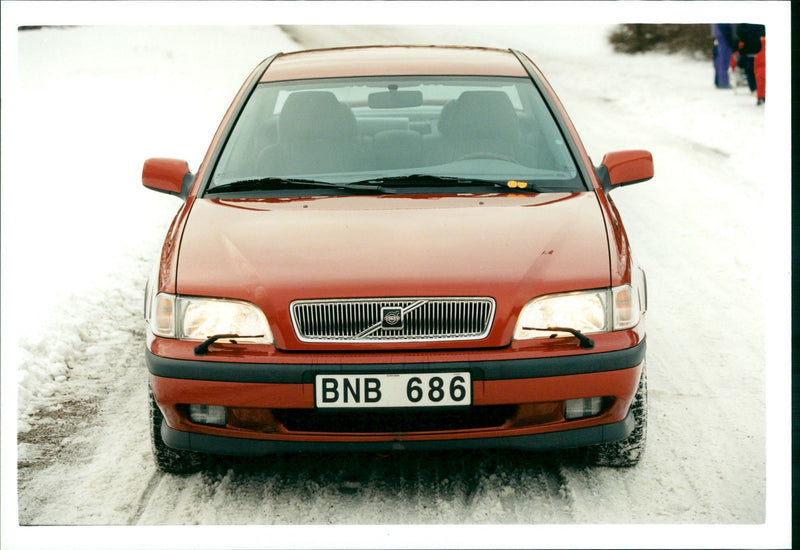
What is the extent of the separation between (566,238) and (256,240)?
1.15 metres

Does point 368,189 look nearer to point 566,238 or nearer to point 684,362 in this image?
point 566,238

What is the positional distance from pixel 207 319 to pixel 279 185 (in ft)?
2.99

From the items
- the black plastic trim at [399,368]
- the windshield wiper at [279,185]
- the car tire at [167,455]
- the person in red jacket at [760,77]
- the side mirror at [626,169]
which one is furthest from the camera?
the person in red jacket at [760,77]

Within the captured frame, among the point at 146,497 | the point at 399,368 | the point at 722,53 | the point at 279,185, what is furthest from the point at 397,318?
the point at 722,53

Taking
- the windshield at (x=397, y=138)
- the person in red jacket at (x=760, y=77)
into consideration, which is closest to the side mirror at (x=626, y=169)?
the windshield at (x=397, y=138)

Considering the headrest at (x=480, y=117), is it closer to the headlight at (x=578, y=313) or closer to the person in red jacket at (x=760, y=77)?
the headlight at (x=578, y=313)

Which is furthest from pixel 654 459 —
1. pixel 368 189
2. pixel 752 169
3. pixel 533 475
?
pixel 752 169

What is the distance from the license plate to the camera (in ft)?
11.4

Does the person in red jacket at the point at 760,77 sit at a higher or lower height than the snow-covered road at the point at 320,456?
lower

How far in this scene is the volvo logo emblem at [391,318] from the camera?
3.52m

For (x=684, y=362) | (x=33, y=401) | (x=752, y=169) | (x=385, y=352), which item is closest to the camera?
(x=385, y=352)

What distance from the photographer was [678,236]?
299 inches

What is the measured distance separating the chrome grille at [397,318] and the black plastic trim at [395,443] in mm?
377

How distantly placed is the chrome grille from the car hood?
0.10 feet
